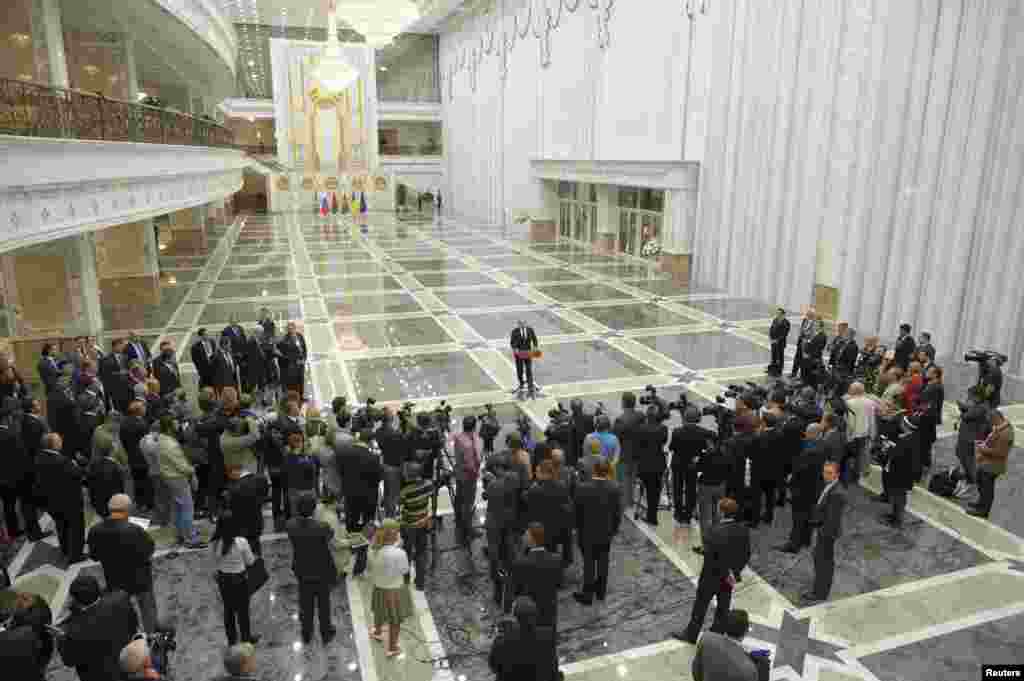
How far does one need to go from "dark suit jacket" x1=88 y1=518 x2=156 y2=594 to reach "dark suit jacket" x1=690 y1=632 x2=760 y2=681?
3.52 m

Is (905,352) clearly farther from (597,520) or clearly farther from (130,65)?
(130,65)

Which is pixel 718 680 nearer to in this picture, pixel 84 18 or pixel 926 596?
pixel 926 596

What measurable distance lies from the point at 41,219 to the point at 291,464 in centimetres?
465

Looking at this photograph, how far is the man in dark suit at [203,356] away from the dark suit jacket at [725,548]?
22.4 feet

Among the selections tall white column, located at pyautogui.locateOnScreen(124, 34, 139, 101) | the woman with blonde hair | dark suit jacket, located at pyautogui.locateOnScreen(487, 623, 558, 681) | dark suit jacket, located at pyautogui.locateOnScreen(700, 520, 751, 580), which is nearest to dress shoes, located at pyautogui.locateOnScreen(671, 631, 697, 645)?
dark suit jacket, located at pyautogui.locateOnScreen(700, 520, 751, 580)

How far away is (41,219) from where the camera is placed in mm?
7398

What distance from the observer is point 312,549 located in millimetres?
4375

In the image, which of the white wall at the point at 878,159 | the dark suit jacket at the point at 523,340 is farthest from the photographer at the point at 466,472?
the white wall at the point at 878,159

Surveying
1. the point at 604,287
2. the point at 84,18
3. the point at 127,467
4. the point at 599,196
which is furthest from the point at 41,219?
the point at 599,196

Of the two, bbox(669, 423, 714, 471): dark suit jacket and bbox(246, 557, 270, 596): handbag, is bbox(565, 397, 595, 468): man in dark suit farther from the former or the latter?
bbox(246, 557, 270, 596): handbag

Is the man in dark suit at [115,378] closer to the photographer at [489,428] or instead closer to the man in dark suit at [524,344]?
the photographer at [489,428]

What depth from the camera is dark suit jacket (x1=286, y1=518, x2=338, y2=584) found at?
433cm

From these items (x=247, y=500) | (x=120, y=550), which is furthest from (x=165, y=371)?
(x=120, y=550)

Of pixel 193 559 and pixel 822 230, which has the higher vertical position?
pixel 822 230
